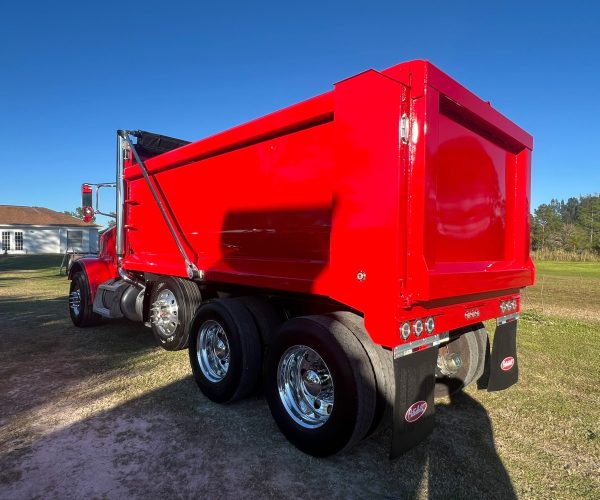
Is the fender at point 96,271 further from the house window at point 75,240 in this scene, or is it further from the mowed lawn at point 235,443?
the house window at point 75,240

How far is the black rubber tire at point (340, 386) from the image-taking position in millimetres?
2818

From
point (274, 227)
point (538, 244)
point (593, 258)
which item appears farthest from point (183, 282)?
point (538, 244)

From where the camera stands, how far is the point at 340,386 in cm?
287

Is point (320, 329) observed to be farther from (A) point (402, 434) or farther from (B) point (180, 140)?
(B) point (180, 140)

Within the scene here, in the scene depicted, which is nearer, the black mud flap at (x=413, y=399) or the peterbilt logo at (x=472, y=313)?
the black mud flap at (x=413, y=399)

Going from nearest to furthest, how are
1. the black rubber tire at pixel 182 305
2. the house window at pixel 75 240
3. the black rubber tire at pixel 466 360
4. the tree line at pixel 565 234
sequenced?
the black rubber tire at pixel 466 360
the black rubber tire at pixel 182 305
the house window at pixel 75 240
the tree line at pixel 565 234

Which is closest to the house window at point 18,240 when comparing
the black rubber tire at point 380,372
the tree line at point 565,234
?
the black rubber tire at point 380,372

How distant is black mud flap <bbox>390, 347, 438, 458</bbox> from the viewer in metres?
2.71

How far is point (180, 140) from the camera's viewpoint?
22.7ft

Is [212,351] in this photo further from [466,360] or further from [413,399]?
[466,360]

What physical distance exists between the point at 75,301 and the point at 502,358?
6877 millimetres

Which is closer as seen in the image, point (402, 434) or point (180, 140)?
point (402, 434)

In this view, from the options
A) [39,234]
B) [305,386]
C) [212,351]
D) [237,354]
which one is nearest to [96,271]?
[212,351]

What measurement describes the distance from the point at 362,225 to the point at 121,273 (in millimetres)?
4876
